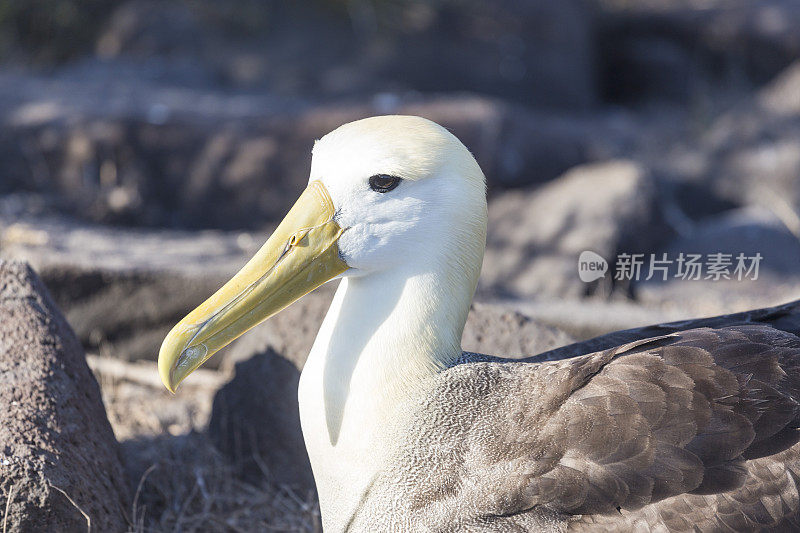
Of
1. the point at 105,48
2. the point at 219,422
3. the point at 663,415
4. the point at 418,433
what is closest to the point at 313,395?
the point at 418,433

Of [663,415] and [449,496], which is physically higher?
Answer: [663,415]

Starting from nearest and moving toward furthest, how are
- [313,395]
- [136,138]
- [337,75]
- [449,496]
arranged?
[449,496]
[313,395]
[136,138]
[337,75]

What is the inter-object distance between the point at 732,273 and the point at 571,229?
1.01 metres

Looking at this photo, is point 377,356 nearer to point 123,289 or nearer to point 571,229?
point 123,289

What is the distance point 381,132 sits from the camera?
225cm

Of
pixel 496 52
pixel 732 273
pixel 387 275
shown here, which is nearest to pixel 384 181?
pixel 387 275

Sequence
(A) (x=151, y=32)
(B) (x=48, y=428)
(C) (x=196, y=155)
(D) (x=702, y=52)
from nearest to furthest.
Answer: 1. (B) (x=48, y=428)
2. (C) (x=196, y=155)
3. (A) (x=151, y=32)
4. (D) (x=702, y=52)

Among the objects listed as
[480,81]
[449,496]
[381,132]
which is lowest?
[480,81]

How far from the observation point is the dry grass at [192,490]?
10.5 feet

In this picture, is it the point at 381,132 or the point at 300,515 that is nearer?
the point at 381,132

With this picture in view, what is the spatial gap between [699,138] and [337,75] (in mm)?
3571

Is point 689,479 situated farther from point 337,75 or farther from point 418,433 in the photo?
point 337,75

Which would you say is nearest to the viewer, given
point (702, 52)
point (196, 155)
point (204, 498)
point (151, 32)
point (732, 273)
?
point (204, 498)

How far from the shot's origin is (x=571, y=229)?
223 inches
